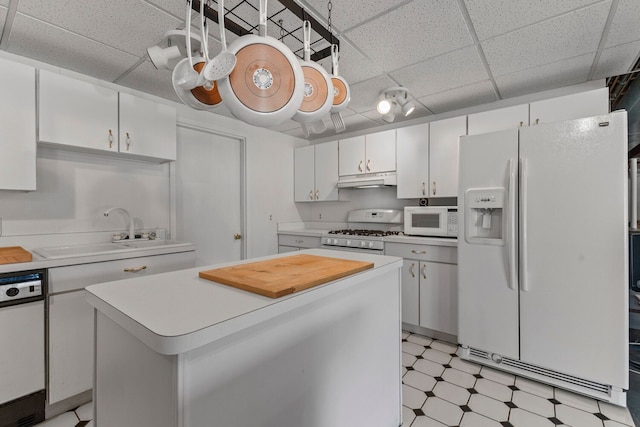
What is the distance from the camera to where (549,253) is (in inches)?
79.5

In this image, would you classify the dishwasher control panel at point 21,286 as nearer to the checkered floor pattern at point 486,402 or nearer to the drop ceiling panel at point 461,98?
the checkered floor pattern at point 486,402

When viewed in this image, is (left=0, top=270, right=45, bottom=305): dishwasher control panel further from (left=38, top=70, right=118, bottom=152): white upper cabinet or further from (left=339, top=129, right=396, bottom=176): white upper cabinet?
(left=339, top=129, right=396, bottom=176): white upper cabinet

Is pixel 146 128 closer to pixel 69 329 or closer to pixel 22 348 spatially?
pixel 69 329

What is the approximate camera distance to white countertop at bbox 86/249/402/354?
72 centimetres

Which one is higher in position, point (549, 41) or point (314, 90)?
point (549, 41)

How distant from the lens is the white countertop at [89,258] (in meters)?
1.65

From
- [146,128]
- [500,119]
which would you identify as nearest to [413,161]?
[500,119]

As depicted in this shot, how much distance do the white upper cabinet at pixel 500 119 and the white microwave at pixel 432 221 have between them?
0.79 metres

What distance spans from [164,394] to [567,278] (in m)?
2.38

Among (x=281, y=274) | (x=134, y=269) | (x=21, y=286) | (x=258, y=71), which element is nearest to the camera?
(x=258, y=71)

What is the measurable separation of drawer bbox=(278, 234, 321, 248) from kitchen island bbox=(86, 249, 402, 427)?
2223 mm

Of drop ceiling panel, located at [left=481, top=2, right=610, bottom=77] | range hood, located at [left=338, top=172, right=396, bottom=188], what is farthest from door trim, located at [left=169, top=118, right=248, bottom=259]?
drop ceiling panel, located at [left=481, top=2, right=610, bottom=77]

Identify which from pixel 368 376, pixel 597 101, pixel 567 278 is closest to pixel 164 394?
pixel 368 376

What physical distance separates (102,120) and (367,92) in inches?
86.7
